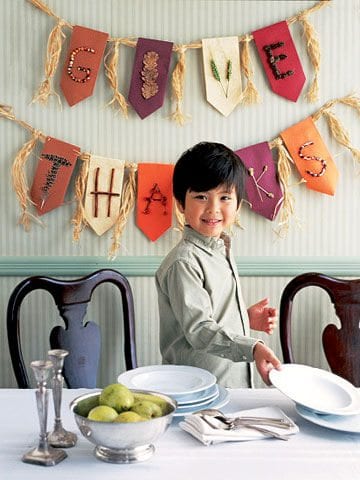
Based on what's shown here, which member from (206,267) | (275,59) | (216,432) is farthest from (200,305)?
(275,59)

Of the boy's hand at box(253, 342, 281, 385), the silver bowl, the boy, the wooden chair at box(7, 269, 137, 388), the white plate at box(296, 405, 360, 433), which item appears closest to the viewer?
the silver bowl

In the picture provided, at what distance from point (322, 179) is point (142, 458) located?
1.42m

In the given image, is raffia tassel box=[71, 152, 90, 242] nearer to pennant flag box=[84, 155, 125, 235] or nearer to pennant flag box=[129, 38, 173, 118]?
pennant flag box=[84, 155, 125, 235]

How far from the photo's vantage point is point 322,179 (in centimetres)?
246

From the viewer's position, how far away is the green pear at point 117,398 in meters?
1.29

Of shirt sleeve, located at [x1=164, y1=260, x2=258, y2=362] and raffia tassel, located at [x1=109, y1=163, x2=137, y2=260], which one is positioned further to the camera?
raffia tassel, located at [x1=109, y1=163, x2=137, y2=260]

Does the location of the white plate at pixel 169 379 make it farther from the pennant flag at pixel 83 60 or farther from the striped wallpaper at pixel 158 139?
the pennant flag at pixel 83 60

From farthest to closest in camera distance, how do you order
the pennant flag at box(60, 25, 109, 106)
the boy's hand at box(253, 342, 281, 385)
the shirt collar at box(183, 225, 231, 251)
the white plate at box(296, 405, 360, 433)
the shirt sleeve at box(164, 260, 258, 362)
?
the pennant flag at box(60, 25, 109, 106) < the shirt collar at box(183, 225, 231, 251) < the shirt sleeve at box(164, 260, 258, 362) < the boy's hand at box(253, 342, 281, 385) < the white plate at box(296, 405, 360, 433)

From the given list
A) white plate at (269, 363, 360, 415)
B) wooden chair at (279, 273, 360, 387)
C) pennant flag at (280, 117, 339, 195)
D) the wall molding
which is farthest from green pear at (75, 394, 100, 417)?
pennant flag at (280, 117, 339, 195)

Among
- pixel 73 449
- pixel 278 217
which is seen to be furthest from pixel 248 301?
pixel 73 449

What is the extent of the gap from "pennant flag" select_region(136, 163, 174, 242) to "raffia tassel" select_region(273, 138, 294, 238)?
37 centimetres

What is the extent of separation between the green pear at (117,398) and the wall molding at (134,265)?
1156 millimetres

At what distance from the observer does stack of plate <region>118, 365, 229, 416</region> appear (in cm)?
152

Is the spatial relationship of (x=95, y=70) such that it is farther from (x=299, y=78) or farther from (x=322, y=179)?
(x=322, y=179)
